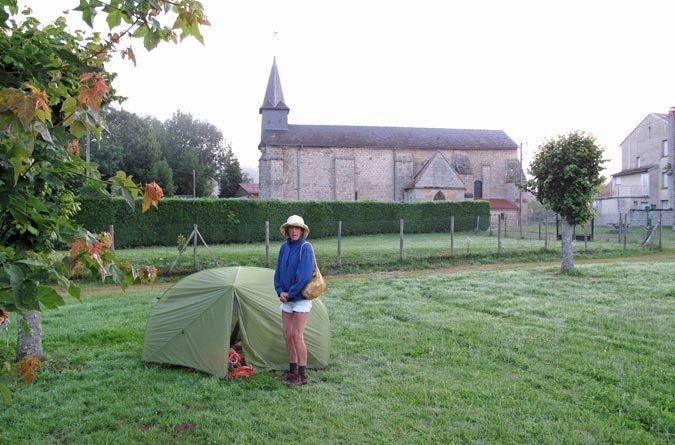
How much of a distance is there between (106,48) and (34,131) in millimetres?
721

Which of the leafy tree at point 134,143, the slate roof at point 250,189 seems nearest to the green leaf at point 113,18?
the leafy tree at point 134,143

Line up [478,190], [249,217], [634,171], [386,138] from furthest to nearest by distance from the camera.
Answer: [478,190]
[386,138]
[634,171]
[249,217]

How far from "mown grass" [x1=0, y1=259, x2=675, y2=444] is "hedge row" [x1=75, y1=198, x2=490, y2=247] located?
39.6 feet

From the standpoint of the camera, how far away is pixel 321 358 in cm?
609

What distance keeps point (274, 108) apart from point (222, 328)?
4221 centimetres

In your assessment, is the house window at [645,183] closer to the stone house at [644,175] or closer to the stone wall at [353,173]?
the stone house at [644,175]

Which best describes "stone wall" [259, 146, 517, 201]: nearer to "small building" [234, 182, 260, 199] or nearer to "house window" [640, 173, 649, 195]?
"house window" [640, 173, 649, 195]

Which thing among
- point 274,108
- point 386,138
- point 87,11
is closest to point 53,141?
point 87,11

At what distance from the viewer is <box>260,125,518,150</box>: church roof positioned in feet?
151

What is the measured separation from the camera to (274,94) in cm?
4666

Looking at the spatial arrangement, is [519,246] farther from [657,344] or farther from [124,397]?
[124,397]

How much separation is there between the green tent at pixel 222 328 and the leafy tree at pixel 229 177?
53096 millimetres

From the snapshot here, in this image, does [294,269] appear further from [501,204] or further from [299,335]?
[501,204]

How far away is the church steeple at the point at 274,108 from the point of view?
152 ft
